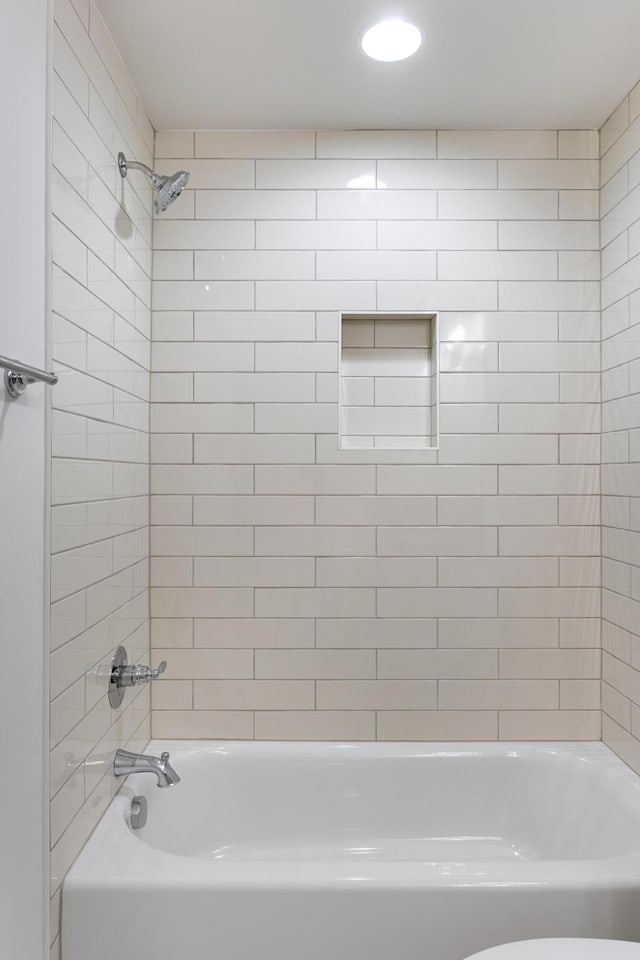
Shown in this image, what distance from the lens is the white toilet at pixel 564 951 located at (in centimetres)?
121

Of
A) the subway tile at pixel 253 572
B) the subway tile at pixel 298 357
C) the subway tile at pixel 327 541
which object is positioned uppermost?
the subway tile at pixel 298 357

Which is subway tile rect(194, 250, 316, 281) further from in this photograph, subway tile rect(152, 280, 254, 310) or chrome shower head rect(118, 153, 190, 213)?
chrome shower head rect(118, 153, 190, 213)

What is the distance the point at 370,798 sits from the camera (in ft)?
7.32

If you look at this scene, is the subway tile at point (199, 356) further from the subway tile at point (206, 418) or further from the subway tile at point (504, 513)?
the subway tile at point (504, 513)

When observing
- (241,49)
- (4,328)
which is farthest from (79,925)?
(241,49)

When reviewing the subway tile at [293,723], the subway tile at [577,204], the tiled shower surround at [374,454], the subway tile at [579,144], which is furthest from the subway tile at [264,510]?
the subway tile at [579,144]

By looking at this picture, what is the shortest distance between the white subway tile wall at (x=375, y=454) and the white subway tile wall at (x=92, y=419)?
20cm

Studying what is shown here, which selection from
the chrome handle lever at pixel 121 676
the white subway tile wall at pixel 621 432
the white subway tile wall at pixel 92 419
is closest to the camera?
the white subway tile wall at pixel 92 419

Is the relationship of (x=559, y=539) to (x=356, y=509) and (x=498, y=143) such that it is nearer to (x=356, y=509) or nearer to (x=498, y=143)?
(x=356, y=509)

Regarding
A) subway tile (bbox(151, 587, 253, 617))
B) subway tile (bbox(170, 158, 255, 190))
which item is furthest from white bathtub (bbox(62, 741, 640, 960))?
subway tile (bbox(170, 158, 255, 190))

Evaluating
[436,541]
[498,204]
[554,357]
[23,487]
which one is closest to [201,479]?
[436,541]

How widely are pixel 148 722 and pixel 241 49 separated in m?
2.10

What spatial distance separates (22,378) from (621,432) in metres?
1.75

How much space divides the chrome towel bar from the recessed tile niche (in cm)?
134
